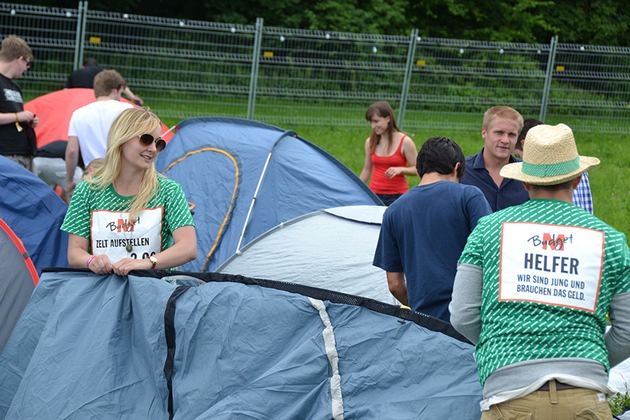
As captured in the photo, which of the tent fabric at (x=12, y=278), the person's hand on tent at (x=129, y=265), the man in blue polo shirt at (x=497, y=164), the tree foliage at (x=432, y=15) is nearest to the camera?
the person's hand on tent at (x=129, y=265)

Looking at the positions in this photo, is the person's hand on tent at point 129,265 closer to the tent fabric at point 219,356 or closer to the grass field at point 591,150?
the tent fabric at point 219,356

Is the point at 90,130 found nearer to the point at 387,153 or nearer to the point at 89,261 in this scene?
the point at 387,153

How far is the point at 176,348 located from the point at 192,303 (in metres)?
0.20

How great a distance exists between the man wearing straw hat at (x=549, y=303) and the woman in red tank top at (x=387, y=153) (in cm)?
429

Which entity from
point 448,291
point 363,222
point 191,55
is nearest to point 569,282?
point 448,291

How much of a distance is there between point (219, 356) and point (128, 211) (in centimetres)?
87

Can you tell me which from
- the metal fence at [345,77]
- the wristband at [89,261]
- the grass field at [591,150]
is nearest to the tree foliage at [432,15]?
the metal fence at [345,77]

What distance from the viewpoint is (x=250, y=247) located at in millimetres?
5934

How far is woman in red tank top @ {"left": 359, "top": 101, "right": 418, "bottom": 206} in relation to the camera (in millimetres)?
7426

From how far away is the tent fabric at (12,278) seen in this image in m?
4.68

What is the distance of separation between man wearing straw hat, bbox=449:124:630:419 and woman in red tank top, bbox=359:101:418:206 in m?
4.29

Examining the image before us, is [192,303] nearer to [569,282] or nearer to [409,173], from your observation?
[569,282]

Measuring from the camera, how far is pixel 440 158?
4.11m

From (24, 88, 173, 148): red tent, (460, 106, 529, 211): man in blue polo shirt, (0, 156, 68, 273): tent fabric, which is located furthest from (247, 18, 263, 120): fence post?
(460, 106, 529, 211): man in blue polo shirt
